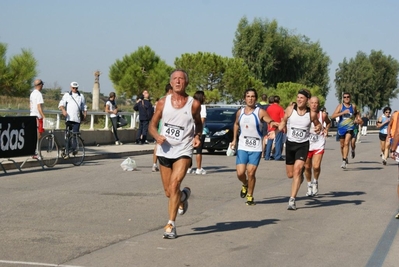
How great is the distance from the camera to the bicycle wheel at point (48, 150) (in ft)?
58.2

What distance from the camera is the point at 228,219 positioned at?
10758 mm

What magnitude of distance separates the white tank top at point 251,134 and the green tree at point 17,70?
51.8m

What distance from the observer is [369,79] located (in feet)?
372

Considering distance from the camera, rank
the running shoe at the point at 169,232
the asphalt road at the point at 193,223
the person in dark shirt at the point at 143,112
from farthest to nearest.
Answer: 1. the person in dark shirt at the point at 143,112
2. the running shoe at the point at 169,232
3. the asphalt road at the point at 193,223

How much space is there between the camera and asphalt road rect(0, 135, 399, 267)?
8023 millimetres

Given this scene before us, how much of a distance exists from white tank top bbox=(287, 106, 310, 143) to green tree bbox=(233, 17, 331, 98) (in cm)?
7484

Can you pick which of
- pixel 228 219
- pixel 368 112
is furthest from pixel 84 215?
pixel 368 112

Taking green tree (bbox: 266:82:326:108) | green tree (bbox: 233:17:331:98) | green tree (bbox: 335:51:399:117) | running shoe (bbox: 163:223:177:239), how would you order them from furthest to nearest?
green tree (bbox: 335:51:399:117)
green tree (bbox: 233:17:331:98)
green tree (bbox: 266:82:326:108)
running shoe (bbox: 163:223:177:239)

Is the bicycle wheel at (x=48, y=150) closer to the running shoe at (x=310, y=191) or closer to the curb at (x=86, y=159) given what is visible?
the curb at (x=86, y=159)

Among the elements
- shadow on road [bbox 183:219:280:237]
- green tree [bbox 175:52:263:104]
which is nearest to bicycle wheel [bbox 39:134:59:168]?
shadow on road [bbox 183:219:280:237]

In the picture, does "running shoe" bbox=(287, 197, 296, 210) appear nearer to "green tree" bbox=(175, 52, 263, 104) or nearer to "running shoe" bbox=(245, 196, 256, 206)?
"running shoe" bbox=(245, 196, 256, 206)

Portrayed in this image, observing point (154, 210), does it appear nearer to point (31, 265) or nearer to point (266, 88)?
point (31, 265)

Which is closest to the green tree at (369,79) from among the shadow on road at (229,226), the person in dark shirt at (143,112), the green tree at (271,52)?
the green tree at (271,52)

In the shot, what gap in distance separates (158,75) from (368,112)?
42418 mm
